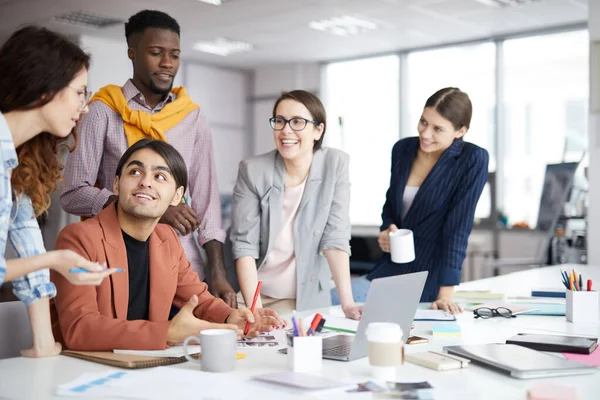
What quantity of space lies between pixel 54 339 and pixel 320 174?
3.92 feet

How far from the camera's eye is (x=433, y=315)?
7.23 ft

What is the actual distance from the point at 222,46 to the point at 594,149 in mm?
5694

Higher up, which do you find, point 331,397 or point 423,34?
point 423,34

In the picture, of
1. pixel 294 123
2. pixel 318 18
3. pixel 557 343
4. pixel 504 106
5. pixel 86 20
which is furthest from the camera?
pixel 504 106

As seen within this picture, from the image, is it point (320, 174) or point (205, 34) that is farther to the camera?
point (205, 34)

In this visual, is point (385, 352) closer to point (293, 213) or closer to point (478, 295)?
point (293, 213)

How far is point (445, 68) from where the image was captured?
29.2 feet

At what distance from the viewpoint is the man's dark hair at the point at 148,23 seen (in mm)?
2586

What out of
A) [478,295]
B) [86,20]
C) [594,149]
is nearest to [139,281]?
[478,295]

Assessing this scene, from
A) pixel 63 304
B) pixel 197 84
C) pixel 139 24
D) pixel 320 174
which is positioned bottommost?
pixel 63 304

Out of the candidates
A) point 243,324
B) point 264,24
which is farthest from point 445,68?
point 243,324

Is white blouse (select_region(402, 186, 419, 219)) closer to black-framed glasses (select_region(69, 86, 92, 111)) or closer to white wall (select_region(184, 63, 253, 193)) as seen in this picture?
black-framed glasses (select_region(69, 86, 92, 111))

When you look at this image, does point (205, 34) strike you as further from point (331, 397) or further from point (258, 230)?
point (331, 397)

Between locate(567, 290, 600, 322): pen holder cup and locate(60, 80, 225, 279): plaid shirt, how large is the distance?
4.11 feet
